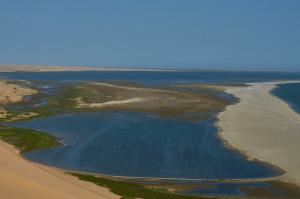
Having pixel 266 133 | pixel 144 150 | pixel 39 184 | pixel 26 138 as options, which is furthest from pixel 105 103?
pixel 39 184

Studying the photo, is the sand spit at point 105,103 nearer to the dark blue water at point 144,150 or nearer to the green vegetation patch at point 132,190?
the dark blue water at point 144,150

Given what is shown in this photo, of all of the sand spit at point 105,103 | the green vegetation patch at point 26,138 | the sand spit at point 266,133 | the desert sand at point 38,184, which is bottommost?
the sand spit at point 105,103

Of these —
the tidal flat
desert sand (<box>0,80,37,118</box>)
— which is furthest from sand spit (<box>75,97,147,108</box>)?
desert sand (<box>0,80,37,118</box>)

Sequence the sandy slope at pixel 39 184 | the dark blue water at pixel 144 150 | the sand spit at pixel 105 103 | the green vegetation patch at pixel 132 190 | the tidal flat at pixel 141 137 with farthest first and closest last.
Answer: the sand spit at pixel 105 103
the tidal flat at pixel 141 137
the dark blue water at pixel 144 150
the green vegetation patch at pixel 132 190
the sandy slope at pixel 39 184

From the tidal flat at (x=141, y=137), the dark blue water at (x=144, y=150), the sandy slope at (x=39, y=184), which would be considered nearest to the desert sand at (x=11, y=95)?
the tidal flat at (x=141, y=137)

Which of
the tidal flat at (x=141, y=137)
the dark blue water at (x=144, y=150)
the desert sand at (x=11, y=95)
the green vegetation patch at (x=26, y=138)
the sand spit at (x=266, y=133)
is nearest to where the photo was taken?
the dark blue water at (x=144, y=150)

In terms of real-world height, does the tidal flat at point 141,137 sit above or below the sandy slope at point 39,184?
below

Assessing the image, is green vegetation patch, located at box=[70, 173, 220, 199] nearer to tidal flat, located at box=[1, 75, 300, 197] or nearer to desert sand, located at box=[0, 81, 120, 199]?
desert sand, located at box=[0, 81, 120, 199]
